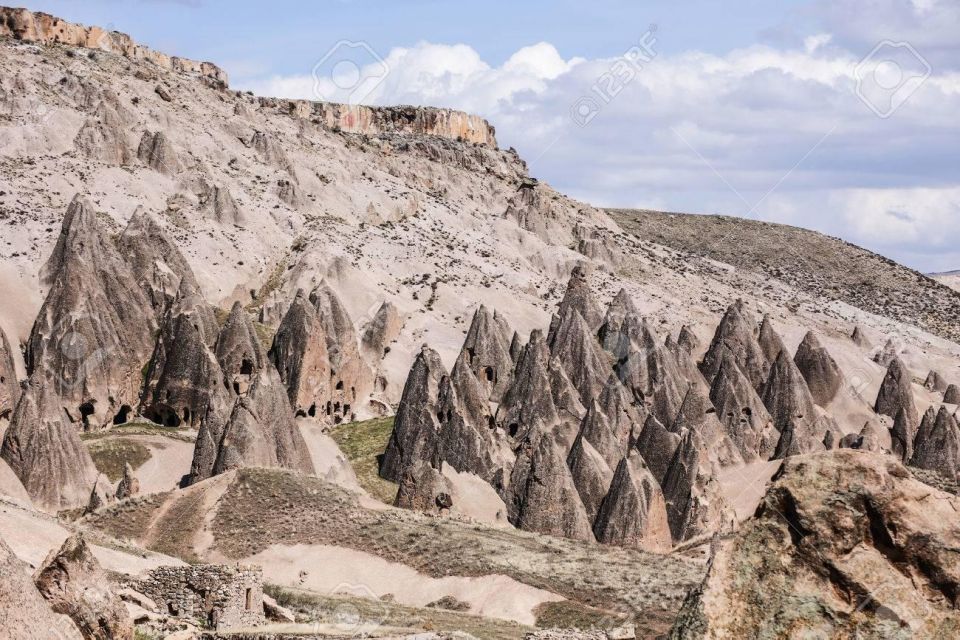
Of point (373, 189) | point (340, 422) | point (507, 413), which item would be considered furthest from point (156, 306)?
point (373, 189)

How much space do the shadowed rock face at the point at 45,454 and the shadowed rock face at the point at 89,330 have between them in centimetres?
1017

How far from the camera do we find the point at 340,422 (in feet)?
223

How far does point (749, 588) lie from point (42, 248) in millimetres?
63496

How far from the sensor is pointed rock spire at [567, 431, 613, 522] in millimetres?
51062

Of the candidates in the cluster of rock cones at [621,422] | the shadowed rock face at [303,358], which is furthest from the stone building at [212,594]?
the shadowed rock face at [303,358]

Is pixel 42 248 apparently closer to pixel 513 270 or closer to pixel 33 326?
pixel 33 326

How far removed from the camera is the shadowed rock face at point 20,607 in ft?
39.4

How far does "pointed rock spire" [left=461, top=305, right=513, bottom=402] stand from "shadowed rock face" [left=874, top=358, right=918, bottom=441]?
2573 centimetres

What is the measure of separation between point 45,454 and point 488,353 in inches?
1263

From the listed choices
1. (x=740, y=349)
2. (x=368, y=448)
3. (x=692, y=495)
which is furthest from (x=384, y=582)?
(x=740, y=349)

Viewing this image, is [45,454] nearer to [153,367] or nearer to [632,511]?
[153,367]

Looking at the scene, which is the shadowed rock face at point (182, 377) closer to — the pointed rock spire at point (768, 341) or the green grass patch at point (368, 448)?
the green grass patch at point (368, 448)

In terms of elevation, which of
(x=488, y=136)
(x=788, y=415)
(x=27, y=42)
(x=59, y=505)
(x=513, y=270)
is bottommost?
(x=59, y=505)

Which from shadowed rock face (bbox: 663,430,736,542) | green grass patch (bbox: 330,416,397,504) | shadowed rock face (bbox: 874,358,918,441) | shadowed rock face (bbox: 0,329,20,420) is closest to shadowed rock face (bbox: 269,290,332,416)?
green grass patch (bbox: 330,416,397,504)
